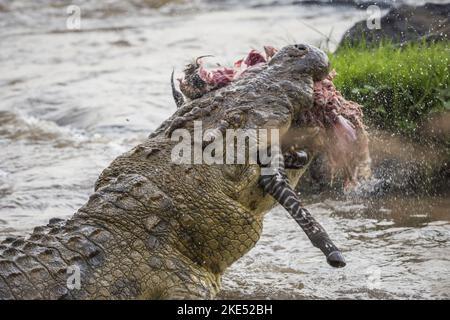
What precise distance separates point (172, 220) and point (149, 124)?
5.21 meters

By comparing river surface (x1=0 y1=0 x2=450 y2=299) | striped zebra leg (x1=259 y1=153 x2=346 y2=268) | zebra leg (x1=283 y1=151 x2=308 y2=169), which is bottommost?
river surface (x1=0 y1=0 x2=450 y2=299)

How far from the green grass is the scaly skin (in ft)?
9.03

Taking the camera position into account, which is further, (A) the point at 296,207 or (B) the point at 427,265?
(B) the point at 427,265

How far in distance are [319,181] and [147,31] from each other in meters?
7.85

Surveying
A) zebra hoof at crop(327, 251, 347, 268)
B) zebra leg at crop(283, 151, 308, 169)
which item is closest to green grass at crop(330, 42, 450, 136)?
zebra leg at crop(283, 151, 308, 169)

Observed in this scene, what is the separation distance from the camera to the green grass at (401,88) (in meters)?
6.51

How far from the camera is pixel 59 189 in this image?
7.02m

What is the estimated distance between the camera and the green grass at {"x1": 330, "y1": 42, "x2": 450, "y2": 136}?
21.4 feet

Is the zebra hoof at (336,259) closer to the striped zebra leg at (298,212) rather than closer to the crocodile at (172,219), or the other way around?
the striped zebra leg at (298,212)

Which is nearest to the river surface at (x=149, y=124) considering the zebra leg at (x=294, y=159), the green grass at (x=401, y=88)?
the green grass at (x=401, y=88)

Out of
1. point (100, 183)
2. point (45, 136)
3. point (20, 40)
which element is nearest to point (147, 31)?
point (20, 40)

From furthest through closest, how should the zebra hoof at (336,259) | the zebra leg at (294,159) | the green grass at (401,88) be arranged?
the green grass at (401,88) < the zebra leg at (294,159) < the zebra hoof at (336,259)

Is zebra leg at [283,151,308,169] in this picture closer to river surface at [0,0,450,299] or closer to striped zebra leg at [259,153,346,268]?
striped zebra leg at [259,153,346,268]
